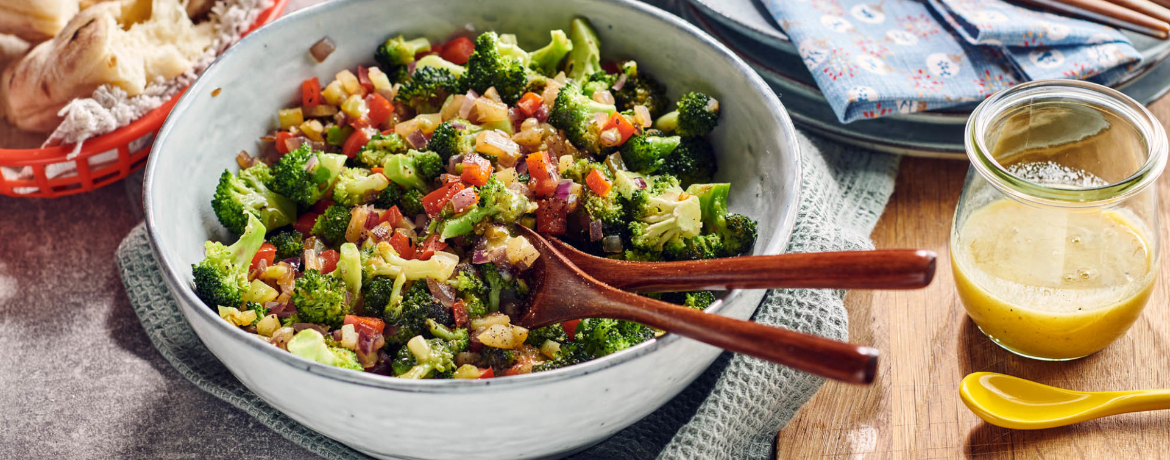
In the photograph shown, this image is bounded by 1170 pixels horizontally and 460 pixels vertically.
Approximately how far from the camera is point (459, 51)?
2.64 meters

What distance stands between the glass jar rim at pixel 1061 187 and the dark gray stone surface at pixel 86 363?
1.71 meters

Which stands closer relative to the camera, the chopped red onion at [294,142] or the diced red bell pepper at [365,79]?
the chopped red onion at [294,142]

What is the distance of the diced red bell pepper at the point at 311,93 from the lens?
2.53m

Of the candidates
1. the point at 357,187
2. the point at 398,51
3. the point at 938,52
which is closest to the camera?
the point at 357,187

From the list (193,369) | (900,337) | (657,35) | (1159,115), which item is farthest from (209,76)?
(1159,115)

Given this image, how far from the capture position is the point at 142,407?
229 cm

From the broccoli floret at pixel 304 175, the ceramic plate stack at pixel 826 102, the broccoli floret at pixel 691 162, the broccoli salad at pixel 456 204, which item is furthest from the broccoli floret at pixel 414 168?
the ceramic plate stack at pixel 826 102

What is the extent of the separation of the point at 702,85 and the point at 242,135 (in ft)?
4.09

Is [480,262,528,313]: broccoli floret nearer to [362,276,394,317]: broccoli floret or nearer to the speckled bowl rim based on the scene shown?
[362,276,394,317]: broccoli floret

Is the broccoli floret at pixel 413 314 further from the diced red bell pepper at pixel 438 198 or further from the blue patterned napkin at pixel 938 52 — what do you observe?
the blue patterned napkin at pixel 938 52

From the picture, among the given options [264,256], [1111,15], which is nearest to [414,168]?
[264,256]

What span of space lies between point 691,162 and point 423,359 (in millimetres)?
884

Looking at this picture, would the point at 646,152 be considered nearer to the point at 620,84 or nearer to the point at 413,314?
the point at 620,84

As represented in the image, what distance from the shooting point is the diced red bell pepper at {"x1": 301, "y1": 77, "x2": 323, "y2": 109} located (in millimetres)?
2529
